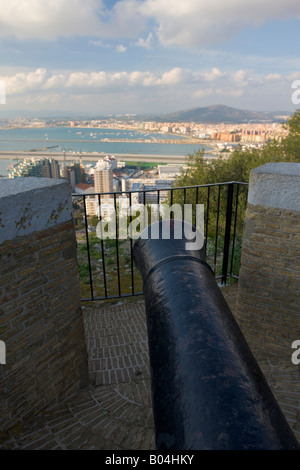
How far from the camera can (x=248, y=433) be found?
2.81ft

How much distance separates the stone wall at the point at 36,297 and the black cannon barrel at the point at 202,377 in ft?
3.34

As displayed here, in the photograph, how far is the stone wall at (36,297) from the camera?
2033mm

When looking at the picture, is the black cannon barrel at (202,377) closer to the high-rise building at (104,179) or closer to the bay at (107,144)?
the high-rise building at (104,179)

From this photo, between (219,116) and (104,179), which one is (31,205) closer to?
(104,179)

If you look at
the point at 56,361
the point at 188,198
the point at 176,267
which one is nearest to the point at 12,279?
the point at 56,361

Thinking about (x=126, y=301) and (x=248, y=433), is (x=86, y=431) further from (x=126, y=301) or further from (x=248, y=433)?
(x=126, y=301)

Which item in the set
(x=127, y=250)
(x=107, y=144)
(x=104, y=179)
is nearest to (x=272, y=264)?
(x=127, y=250)

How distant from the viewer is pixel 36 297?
7.39 feet

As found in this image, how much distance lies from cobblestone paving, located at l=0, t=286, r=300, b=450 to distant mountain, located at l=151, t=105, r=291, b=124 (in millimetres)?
107877

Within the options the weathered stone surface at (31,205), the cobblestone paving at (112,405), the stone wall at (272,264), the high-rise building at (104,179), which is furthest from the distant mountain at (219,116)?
the weathered stone surface at (31,205)

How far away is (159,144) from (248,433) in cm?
10566

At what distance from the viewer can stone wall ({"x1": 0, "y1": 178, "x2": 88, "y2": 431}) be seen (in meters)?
2.03

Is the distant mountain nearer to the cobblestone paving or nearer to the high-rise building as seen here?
the high-rise building
